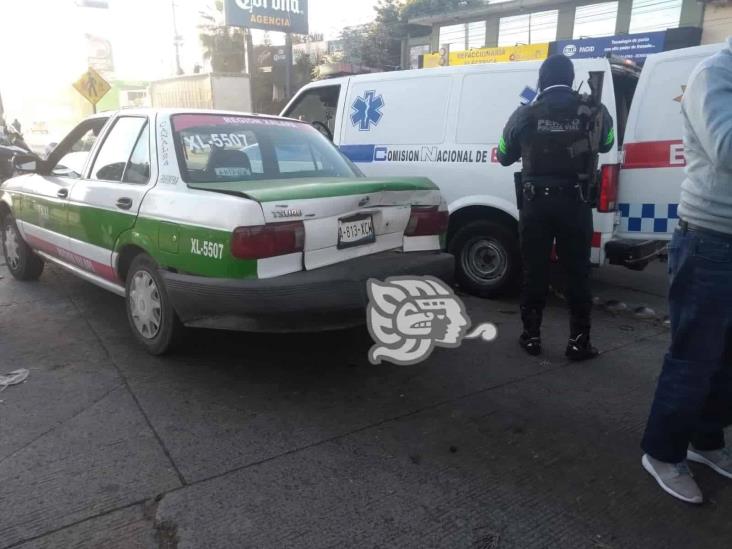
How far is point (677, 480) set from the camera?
243cm

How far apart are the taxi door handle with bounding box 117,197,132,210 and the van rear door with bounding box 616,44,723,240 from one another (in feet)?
12.3

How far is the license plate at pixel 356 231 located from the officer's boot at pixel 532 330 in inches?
49.1

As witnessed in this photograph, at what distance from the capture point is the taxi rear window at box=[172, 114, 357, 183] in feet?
12.0

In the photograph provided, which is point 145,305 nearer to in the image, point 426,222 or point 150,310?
point 150,310

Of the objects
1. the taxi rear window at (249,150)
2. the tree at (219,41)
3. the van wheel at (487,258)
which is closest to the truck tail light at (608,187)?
the van wheel at (487,258)

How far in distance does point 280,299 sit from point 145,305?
1218mm

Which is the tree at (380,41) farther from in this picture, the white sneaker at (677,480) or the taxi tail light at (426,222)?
the white sneaker at (677,480)

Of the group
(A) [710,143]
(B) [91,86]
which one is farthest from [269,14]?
(A) [710,143]

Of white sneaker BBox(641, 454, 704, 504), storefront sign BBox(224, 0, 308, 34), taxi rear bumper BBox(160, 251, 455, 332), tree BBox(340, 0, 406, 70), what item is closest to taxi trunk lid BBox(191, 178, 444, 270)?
taxi rear bumper BBox(160, 251, 455, 332)

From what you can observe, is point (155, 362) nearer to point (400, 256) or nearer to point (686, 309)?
point (400, 256)

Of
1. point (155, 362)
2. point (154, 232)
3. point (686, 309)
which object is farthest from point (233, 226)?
point (686, 309)

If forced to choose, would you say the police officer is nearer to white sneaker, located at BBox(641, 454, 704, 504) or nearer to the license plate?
the license plate

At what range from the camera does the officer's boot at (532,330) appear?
13.1 feet

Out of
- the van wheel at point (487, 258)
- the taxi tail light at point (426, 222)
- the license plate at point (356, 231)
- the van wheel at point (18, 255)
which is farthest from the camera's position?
the van wheel at point (18, 255)
